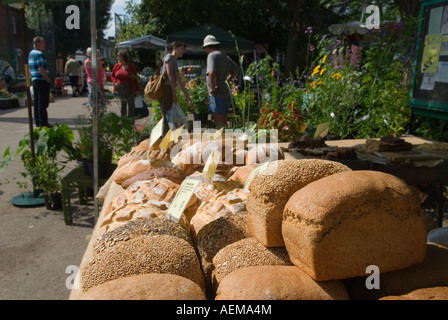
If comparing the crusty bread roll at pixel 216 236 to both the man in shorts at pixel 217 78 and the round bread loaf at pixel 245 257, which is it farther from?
the man in shorts at pixel 217 78

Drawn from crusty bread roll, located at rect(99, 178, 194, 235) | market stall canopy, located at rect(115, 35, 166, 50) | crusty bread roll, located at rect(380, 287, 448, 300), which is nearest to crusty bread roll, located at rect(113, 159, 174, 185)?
crusty bread roll, located at rect(99, 178, 194, 235)

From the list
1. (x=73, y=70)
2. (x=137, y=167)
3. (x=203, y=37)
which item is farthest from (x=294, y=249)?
(x=73, y=70)

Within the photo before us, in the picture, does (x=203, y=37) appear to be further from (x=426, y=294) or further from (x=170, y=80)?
(x=426, y=294)

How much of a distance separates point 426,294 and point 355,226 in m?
0.24

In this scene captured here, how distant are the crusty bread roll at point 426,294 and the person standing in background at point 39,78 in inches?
290

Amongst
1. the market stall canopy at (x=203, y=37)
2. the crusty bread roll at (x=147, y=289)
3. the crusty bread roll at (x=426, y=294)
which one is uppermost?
the market stall canopy at (x=203, y=37)

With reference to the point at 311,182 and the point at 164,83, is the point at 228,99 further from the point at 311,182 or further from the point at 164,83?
the point at 311,182

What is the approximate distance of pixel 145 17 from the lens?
19562 mm

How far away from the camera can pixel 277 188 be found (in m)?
1.28

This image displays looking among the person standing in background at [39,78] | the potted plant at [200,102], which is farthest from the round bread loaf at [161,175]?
the person standing in background at [39,78]

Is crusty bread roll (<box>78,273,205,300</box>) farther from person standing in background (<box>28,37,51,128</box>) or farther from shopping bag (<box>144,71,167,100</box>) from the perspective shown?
person standing in background (<box>28,37,51,128</box>)

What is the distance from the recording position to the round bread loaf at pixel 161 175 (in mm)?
2326

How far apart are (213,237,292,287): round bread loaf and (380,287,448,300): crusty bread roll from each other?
1.16 ft
